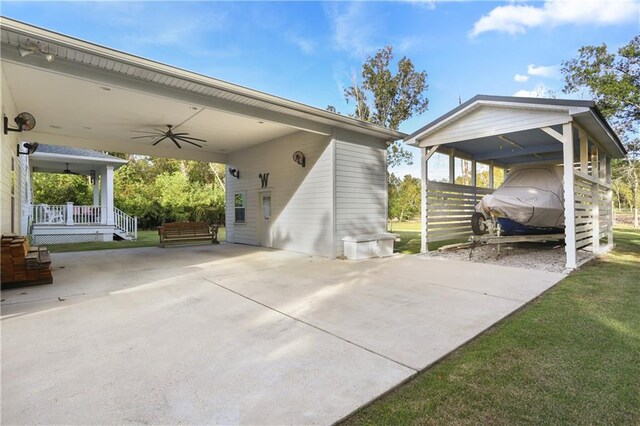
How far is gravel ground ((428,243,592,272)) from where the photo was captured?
22.1ft

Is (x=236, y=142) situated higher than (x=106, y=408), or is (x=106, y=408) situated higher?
(x=236, y=142)

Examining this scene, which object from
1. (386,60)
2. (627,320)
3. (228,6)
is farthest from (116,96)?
Result: (386,60)

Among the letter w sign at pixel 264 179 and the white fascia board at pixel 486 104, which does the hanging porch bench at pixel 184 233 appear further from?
the white fascia board at pixel 486 104

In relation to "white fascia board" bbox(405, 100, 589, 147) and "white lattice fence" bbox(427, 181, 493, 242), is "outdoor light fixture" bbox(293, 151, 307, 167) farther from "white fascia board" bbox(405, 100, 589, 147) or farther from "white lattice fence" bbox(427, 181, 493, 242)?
"white lattice fence" bbox(427, 181, 493, 242)

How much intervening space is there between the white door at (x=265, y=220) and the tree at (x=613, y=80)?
13.6 m

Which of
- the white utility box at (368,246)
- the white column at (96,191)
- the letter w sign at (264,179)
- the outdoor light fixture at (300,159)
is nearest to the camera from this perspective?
the white utility box at (368,246)

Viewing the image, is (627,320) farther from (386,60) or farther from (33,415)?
(386,60)

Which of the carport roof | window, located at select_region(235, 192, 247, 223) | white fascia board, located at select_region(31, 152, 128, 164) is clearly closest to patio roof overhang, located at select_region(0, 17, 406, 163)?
the carport roof

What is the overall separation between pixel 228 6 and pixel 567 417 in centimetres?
1148

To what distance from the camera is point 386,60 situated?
50.2ft

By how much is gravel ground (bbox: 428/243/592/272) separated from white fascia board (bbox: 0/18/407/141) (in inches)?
162

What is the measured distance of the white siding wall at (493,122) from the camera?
6.51 m

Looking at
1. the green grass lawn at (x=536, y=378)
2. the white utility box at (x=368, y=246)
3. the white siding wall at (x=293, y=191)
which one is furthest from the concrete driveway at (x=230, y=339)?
the white siding wall at (x=293, y=191)

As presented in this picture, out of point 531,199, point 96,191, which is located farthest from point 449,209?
point 96,191
